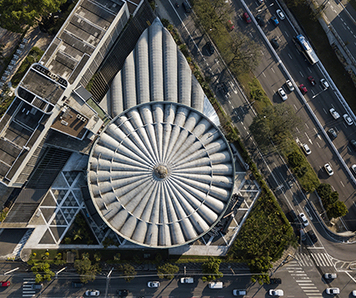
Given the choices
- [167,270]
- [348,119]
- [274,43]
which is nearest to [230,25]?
[274,43]

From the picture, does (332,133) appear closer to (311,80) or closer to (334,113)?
(334,113)

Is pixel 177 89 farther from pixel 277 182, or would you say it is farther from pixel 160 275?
pixel 160 275

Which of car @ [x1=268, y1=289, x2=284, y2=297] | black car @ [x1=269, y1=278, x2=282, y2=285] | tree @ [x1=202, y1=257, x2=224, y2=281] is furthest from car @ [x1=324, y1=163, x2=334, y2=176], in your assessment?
tree @ [x1=202, y1=257, x2=224, y2=281]

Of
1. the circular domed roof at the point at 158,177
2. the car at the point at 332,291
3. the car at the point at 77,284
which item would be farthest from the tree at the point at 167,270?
the car at the point at 332,291

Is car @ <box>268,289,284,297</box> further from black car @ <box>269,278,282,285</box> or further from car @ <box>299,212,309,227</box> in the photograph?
car @ <box>299,212,309,227</box>

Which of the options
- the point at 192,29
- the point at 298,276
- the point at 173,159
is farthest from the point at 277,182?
the point at 192,29

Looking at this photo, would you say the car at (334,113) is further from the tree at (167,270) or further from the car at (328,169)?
the tree at (167,270)

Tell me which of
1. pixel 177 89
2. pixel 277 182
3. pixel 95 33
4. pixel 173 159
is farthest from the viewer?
pixel 277 182
